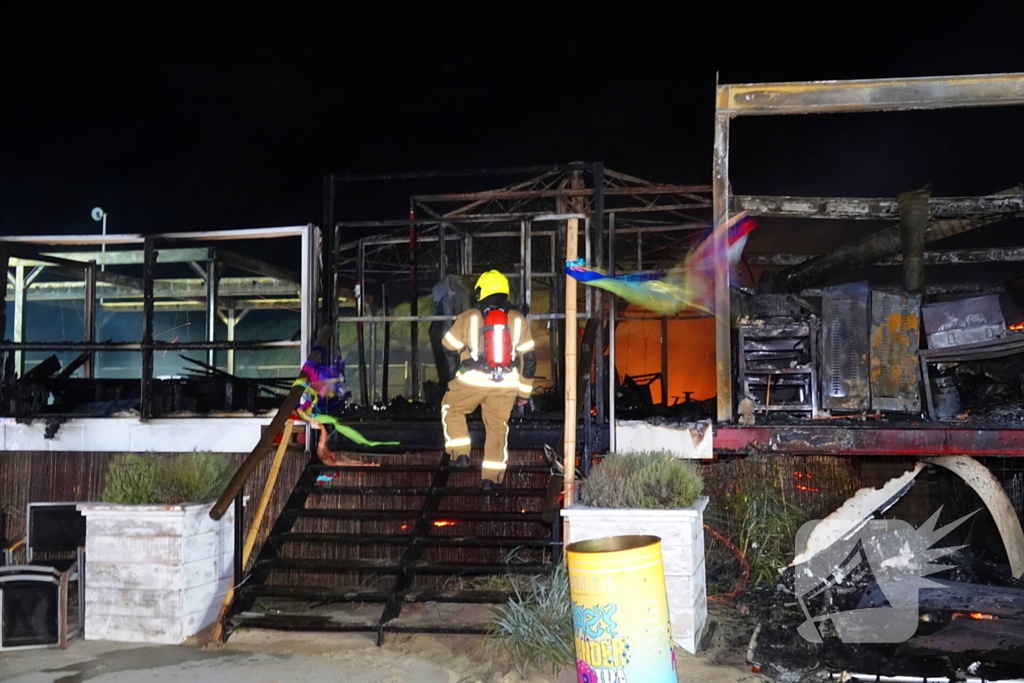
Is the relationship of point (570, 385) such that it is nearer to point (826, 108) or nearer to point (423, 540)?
point (423, 540)

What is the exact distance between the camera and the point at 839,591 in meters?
7.22

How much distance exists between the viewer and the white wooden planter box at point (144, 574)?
6227mm

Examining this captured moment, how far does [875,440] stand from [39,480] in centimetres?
828

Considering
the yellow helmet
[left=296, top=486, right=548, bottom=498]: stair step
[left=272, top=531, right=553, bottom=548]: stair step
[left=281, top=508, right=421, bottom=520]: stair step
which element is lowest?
[left=272, top=531, right=553, bottom=548]: stair step

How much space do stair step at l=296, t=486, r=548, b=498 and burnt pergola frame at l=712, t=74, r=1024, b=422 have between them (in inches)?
84.7

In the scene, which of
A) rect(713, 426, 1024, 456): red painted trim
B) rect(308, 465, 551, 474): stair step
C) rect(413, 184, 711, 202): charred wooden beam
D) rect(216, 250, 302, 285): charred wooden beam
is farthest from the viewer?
rect(413, 184, 711, 202): charred wooden beam

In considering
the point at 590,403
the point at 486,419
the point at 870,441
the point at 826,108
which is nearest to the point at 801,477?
the point at 870,441

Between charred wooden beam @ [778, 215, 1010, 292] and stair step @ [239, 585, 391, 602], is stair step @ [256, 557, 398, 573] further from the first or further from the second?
charred wooden beam @ [778, 215, 1010, 292]

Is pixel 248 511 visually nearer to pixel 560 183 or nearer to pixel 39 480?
pixel 39 480

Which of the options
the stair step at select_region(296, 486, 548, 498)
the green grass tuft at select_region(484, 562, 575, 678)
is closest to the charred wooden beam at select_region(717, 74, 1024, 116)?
the stair step at select_region(296, 486, 548, 498)

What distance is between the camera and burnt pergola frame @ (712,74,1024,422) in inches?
311

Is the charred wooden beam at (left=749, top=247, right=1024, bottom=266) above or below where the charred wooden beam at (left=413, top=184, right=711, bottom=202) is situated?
below

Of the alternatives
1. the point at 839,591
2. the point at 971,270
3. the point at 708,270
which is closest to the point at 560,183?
the point at 708,270

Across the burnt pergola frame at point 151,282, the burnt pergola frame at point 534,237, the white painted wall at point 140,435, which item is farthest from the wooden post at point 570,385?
the white painted wall at point 140,435
